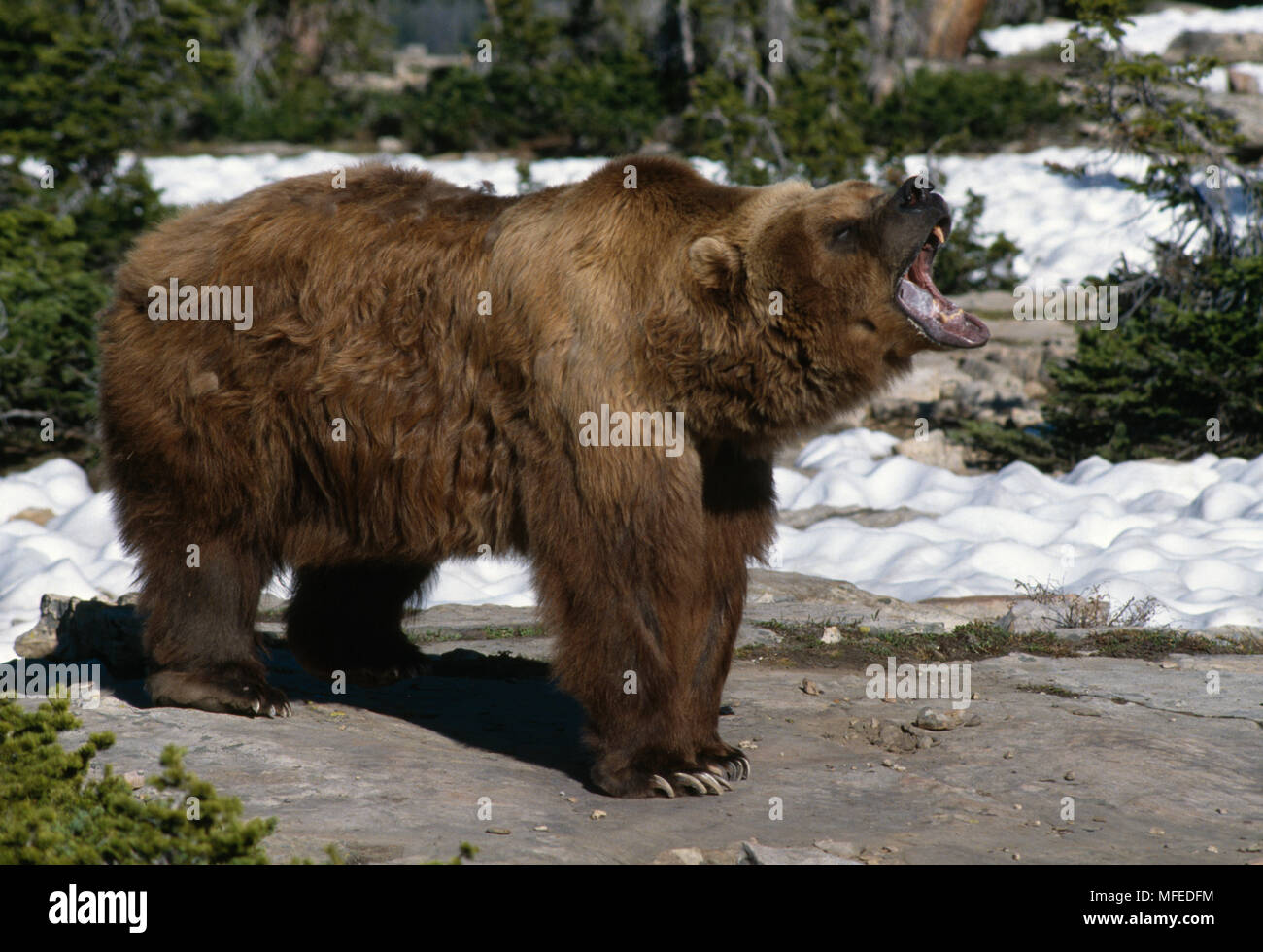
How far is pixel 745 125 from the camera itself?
1788 cm

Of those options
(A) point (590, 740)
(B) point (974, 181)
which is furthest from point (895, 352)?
(B) point (974, 181)

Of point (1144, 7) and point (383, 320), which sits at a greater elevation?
point (1144, 7)

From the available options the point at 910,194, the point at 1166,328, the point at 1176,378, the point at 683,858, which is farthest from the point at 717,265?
the point at 1166,328

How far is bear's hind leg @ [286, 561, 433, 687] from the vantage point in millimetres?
6238

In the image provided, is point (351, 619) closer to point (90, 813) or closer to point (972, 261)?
point (90, 813)

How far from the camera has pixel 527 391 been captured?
490cm

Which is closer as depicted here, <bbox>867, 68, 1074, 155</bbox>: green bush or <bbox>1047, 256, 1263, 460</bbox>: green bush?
<bbox>1047, 256, 1263, 460</bbox>: green bush

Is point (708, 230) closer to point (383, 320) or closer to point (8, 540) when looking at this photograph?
point (383, 320)

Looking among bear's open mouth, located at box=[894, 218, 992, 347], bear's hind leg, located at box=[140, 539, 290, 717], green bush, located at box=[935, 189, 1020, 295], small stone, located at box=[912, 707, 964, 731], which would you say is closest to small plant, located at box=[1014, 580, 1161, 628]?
small stone, located at box=[912, 707, 964, 731]

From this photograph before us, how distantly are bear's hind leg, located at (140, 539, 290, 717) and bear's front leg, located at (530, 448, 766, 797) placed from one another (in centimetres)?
130

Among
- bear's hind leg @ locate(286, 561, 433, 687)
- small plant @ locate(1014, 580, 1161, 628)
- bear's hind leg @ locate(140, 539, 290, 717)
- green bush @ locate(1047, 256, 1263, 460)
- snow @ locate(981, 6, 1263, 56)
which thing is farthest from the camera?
snow @ locate(981, 6, 1263, 56)

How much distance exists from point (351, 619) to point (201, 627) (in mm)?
982

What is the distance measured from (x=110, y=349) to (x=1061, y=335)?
11.1m

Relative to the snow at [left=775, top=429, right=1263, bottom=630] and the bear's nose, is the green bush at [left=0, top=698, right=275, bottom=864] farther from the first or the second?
the snow at [left=775, top=429, right=1263, bottom=630]
